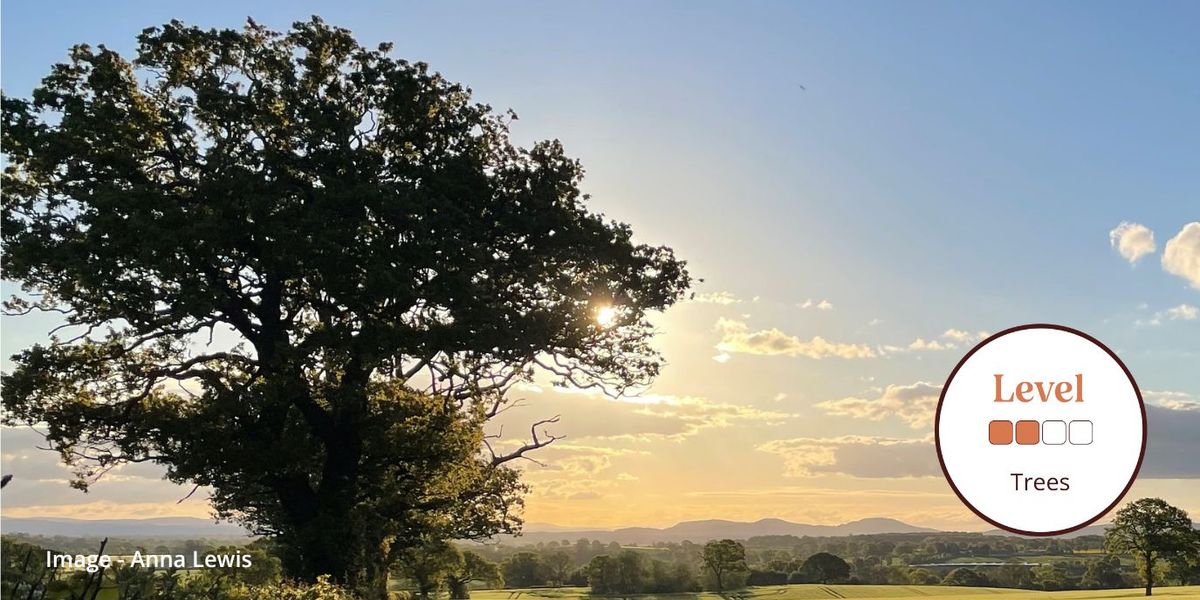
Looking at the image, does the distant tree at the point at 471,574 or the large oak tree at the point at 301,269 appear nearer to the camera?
the large oak tree at the point at 301,269

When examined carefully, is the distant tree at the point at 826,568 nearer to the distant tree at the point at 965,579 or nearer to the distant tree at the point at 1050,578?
the distant tree at the point at 965,579

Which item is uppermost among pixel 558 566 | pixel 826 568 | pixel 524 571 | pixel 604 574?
pixel 604 574

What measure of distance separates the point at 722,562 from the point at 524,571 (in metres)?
30.8

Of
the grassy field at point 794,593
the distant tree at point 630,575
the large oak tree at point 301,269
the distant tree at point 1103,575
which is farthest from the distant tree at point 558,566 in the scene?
the large oak tree at point 301,269

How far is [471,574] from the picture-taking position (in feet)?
186

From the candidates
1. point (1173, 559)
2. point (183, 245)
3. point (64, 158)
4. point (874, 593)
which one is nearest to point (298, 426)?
point (183, 245)

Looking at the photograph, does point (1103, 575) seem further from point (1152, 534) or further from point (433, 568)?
point (433, 568)

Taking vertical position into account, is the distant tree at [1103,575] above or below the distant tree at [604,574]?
below

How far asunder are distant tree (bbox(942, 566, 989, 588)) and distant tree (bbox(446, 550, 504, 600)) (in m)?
62.5

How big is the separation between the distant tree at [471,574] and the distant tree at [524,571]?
1667 inches

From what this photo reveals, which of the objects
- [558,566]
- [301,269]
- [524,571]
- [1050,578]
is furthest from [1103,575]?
[301,269]

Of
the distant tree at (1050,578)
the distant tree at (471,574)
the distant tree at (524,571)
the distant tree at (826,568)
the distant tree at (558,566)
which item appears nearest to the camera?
the distant tree at (471,574)

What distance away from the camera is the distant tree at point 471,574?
181 ft

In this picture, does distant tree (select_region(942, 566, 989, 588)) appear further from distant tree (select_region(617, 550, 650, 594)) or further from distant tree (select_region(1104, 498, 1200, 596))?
distant tree (select_region(617, 550, 650, 594))
